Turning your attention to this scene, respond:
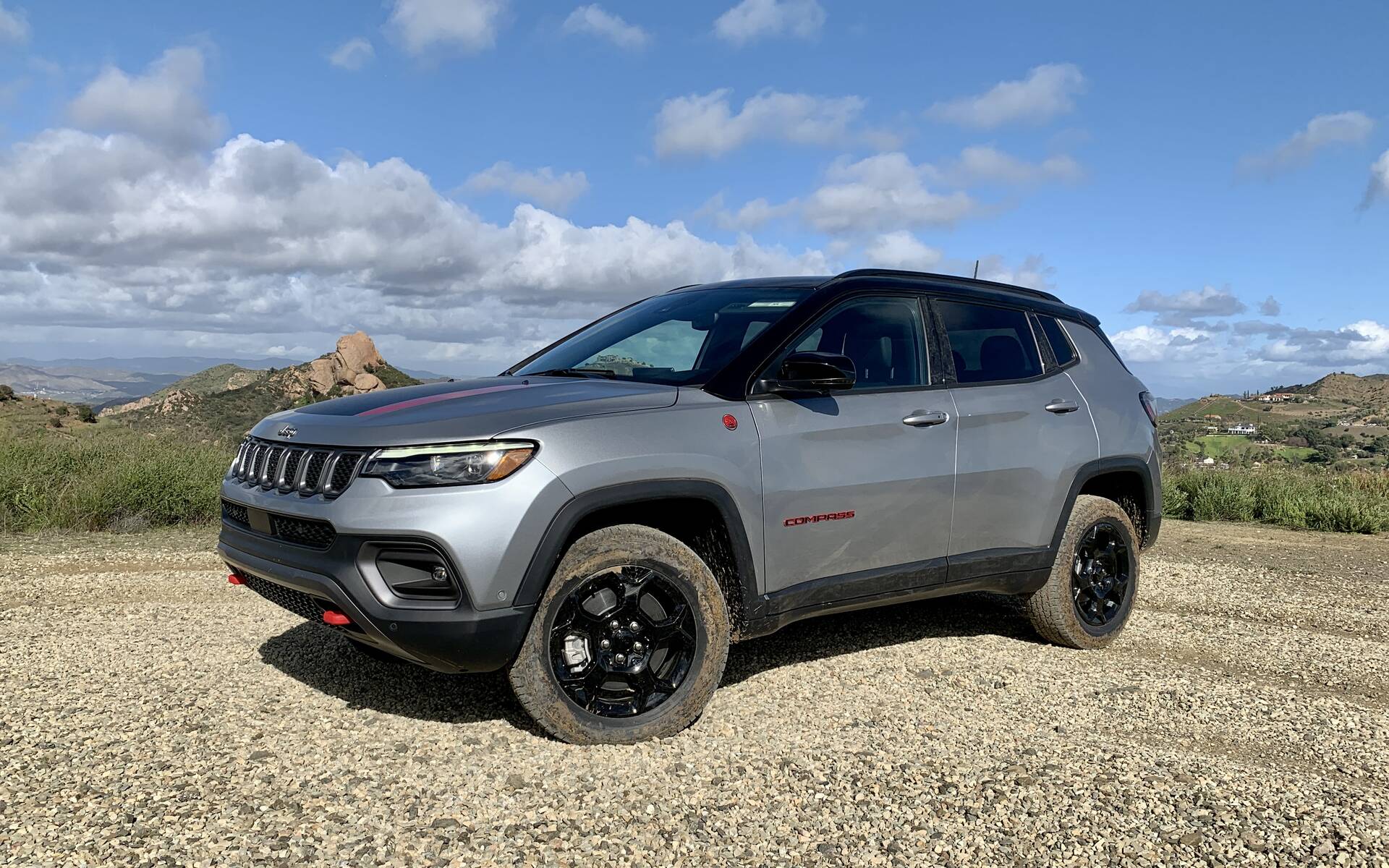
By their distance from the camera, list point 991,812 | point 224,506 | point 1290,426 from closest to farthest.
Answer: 1. point 991,812
2. point 224,506
3. point 1290,426

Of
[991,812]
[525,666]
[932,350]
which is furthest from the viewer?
[932,350]

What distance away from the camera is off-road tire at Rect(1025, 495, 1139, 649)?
5.01 meters

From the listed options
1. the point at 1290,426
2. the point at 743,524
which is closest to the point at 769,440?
the point at 743,524

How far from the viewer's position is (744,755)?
11.7 feet

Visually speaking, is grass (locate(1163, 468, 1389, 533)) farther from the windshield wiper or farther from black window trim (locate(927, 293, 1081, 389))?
the windshield wiper

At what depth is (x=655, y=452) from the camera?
11.7ft

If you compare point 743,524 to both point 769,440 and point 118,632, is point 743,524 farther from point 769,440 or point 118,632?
point 118,632

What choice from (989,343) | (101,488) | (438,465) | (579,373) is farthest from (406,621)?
(101,488)

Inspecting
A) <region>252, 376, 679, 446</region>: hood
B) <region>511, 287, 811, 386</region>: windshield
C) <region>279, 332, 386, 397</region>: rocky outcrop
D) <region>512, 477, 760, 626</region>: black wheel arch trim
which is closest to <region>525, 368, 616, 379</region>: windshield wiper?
<region>511, 287, 811, 386</region>: windshield

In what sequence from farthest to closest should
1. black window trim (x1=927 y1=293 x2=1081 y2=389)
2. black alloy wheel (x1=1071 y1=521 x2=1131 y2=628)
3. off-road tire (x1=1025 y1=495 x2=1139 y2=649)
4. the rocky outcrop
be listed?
the rocky outcrop → black alloy wheel (x1=1071 y1=521 x2=1131 y2=628) → off-road tire (x1=1025 y1=495 x2=1139 y2=649) → black window trim (x1=927 y1=293 x2=1081 y2=389)

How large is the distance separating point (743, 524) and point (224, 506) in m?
2.19

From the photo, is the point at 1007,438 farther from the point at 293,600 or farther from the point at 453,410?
the point at 293,600

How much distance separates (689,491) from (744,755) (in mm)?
1011

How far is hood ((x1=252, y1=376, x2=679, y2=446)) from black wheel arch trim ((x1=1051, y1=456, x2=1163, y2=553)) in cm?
239
